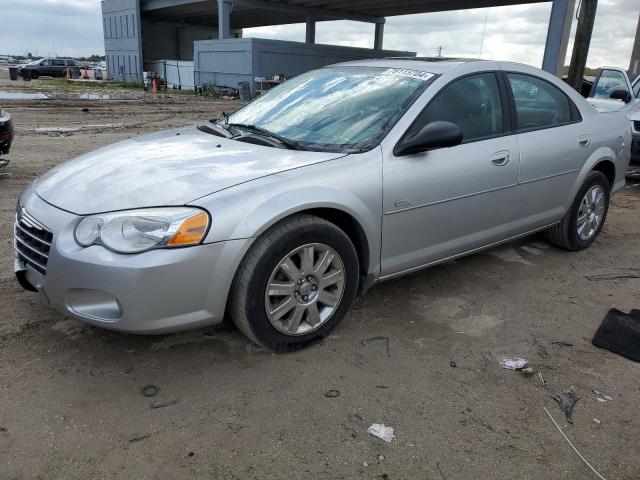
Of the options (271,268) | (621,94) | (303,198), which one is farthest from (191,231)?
(621,94)

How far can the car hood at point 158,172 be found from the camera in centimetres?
271

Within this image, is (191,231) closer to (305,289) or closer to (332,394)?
(305,289)

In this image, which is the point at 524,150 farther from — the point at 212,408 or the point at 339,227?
the point at 212,408

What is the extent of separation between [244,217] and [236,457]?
3.64ft

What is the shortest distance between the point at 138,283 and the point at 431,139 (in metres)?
1.84

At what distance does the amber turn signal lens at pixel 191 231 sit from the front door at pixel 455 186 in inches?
Answer: 44.3

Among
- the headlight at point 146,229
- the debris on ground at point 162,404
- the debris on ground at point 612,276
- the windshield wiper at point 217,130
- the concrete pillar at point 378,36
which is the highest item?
the concrete pillar at point 378,36

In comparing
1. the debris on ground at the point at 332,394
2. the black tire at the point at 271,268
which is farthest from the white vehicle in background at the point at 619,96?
the debris on ground at the point at 332,394

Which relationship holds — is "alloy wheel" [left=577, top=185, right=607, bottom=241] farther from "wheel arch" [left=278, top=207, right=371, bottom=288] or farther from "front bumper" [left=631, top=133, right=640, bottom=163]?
"front bumper" [left=631, top=133, right=640, bottom=163]

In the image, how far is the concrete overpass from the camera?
20344mm

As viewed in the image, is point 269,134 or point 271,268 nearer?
point 271,268

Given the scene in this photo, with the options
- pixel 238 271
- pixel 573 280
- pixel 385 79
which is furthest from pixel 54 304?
pixel 573 280

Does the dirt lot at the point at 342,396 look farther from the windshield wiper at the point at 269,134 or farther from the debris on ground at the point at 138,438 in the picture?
the windshield wiper at the point at 269,134

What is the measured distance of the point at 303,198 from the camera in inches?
113
